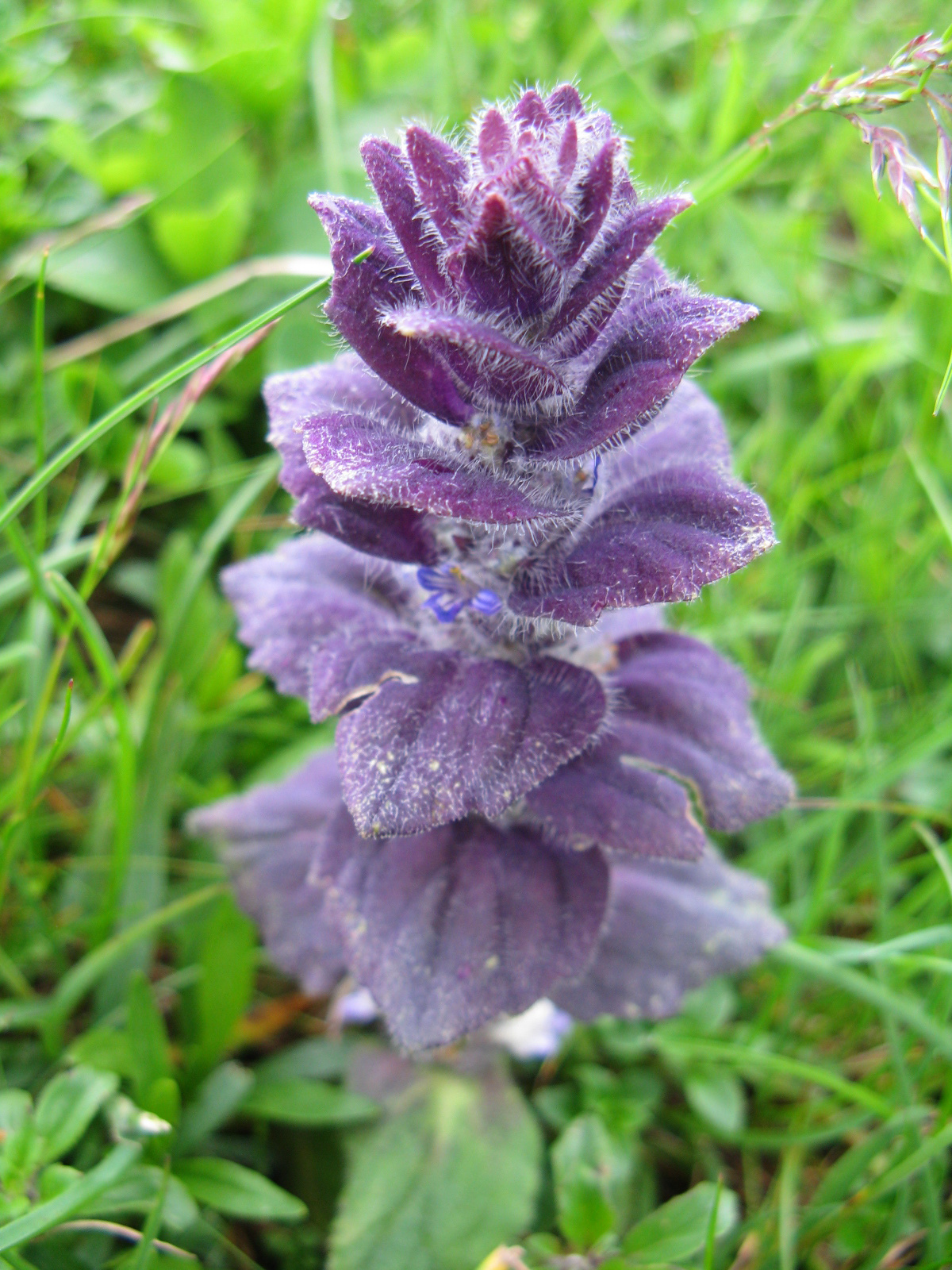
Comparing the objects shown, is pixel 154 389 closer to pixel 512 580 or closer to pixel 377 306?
pixel 377 306

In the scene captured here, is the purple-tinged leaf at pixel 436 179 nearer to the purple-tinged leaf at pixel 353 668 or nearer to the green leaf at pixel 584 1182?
the purple-tinged leaf at pixel 353 668

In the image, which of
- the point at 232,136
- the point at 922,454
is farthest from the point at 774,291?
the point at 232,136

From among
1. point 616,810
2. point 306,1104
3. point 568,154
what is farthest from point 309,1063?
point 568,154

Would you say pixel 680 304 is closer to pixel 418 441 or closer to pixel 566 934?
pixel 418 441

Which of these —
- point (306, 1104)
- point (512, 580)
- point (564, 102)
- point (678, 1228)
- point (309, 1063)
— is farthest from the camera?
point (309, 1063)

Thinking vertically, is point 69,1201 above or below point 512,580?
below

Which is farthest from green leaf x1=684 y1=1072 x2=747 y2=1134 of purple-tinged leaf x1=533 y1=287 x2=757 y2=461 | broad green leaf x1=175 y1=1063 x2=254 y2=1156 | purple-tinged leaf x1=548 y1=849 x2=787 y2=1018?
purple-tinged leaf x1=533 y1=287 x2=757 y2=461

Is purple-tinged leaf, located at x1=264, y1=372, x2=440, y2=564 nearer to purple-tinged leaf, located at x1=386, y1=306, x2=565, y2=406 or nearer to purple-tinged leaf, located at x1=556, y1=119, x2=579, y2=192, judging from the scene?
purple-tinged leaf, located at x1=386, y1=306, x2=565, y2=406
